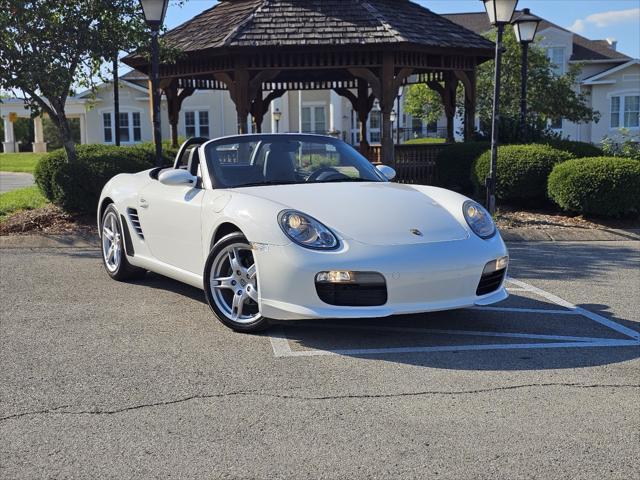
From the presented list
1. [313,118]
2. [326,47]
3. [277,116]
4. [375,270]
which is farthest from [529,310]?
[313,118]

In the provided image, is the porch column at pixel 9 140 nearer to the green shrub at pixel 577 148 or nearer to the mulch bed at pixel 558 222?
the green shrub at pixel 577 148

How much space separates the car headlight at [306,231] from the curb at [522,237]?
18.7 feet

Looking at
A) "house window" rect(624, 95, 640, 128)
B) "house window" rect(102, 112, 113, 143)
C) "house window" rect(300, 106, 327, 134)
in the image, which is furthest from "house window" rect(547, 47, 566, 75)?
"house window" rect(102, 112, 113, 143)

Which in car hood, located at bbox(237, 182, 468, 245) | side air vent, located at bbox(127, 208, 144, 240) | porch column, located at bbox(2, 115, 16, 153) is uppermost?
porch column, located at bbox(2, 115, 16, 153)

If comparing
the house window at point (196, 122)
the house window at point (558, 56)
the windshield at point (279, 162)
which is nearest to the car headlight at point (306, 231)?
the windshield at point (279, 162)

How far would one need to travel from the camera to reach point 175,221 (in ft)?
20.0

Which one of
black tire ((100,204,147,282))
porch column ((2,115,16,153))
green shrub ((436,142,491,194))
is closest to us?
black tire ((100,204,147,282))

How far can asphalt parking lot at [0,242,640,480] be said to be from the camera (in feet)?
10.6

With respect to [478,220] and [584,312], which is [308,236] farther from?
[584,312]

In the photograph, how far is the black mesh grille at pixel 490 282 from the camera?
204 inches

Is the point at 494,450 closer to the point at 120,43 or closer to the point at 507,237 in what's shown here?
the point at 507,237

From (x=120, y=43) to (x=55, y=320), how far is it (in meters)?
7.72

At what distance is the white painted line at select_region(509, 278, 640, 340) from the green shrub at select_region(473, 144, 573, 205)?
4823mm

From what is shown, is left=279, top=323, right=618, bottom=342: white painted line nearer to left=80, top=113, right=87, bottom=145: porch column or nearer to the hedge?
the hedge
